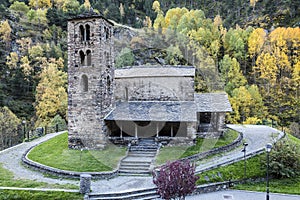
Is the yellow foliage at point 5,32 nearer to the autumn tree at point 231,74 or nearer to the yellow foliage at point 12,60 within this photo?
the yellow foliage at point 12,60

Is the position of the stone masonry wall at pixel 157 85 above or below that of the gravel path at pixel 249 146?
above

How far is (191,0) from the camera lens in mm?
123688

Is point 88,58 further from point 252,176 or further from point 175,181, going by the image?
point 252,176

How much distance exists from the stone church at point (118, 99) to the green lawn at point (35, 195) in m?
7.28

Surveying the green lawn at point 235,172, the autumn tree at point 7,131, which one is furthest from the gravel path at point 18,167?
the autumn tree at point 7,131

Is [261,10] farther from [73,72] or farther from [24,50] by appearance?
[73,72]

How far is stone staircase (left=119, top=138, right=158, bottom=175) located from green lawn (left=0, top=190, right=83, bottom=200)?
4.62 meters

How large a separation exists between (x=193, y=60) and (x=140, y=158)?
50.3 meters

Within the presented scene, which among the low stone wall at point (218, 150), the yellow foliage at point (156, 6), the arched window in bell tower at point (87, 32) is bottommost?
the low stone wall at point (218, 150)

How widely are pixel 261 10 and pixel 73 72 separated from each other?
304 feet

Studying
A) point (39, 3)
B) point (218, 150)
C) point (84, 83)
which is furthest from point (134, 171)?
point (39, 3)

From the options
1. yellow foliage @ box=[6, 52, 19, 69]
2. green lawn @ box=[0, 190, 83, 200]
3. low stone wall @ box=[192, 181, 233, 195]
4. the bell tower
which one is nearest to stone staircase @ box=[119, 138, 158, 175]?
the bell tower

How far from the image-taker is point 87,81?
2247cm

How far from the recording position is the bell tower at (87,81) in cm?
2184
